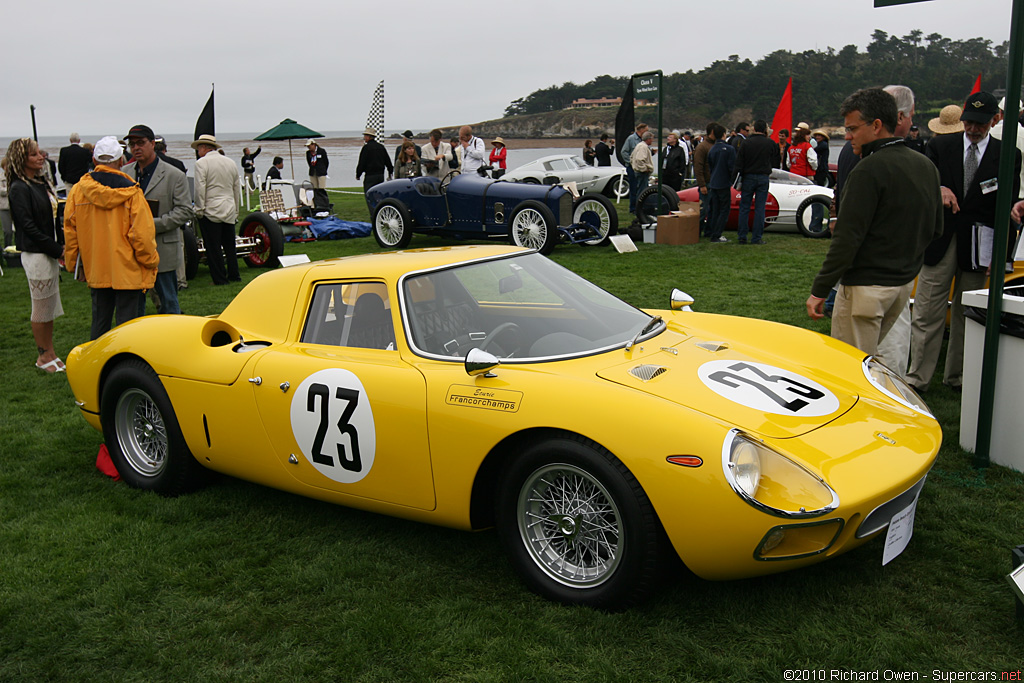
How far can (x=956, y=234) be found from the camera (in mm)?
5176

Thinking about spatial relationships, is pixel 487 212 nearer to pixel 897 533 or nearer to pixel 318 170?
pixel 318 170

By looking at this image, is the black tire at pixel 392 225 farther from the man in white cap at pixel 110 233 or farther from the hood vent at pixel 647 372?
the hood vent at pixel 647 372

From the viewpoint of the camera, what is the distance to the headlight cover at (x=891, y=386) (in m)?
3.35

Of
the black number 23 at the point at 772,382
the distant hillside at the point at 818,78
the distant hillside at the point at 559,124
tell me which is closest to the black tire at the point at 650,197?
the black number 23 at the point at 772,382

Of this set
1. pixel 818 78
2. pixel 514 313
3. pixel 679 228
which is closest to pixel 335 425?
pixel 514 313

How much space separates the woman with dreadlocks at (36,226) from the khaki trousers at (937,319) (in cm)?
657

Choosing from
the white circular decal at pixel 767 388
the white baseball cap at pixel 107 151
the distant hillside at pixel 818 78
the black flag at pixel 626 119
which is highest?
the distant hillside at pixel 818 78

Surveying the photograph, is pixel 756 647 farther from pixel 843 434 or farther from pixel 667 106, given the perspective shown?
pixel 667 106

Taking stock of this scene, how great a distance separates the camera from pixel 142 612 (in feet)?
10.3

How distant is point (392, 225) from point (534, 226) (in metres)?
2.54

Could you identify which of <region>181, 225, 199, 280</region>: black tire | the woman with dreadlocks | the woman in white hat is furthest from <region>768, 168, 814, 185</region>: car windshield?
the woman with dreadlocks

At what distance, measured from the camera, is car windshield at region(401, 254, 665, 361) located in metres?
Result: 3.46

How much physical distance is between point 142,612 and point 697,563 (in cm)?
218

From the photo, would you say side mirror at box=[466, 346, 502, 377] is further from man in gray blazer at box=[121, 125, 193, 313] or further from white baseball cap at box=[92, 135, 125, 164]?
man in gray blazer at box=[121, 125, 193, 313]
